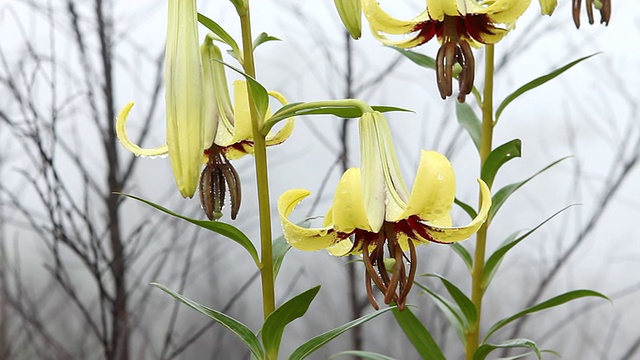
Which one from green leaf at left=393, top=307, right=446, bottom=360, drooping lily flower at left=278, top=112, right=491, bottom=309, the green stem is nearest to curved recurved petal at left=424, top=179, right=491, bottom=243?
drooping lily flower at left=278, top=112, right=491, bottom=309

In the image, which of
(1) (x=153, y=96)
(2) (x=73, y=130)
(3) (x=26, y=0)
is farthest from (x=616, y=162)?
(3) (x=26, y=0)

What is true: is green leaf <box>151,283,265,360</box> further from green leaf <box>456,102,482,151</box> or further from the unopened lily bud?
green leaf <box>456,102,482,151</box>

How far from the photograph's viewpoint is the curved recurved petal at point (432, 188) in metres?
0.47

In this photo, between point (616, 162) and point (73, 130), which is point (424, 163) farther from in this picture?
point (616, 162)

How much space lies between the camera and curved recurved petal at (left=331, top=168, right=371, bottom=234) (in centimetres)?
47

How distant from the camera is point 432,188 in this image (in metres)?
0.48

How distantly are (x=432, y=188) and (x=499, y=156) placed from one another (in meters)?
0.27

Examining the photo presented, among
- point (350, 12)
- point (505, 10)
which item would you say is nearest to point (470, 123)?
point (505, 10)

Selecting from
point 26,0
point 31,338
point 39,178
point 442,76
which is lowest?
point 31,338

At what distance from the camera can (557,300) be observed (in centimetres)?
75

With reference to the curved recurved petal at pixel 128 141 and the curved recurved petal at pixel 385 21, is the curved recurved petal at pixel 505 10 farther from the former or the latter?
the curved recurved petal at pixel 128 141

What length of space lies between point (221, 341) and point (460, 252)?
76 cm

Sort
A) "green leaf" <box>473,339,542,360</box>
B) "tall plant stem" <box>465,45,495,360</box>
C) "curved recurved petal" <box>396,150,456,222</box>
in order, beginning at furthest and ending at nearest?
"tall plant stem" <box>465,45,495,360</box>
"green leaf" <box>473,339,542,360</box>
"curved recurved petal" <box>396,150,456,222</box>

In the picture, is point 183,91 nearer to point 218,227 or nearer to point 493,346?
point 218,227
